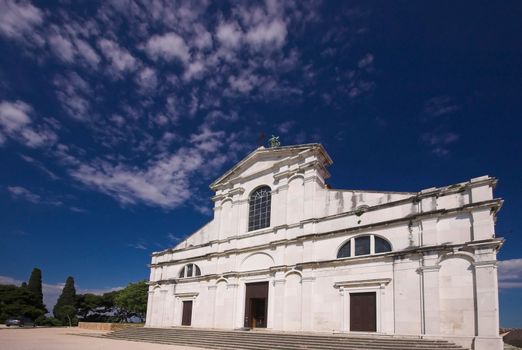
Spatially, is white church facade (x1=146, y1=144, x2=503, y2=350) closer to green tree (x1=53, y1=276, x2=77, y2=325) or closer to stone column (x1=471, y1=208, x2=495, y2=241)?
stone column (x1=471, y1=208, x2=495, y2=241)

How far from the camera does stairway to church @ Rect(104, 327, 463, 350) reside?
50.5ft

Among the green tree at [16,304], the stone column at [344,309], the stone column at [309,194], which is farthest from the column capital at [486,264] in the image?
the green tree at [16,304]

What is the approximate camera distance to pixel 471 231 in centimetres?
1655

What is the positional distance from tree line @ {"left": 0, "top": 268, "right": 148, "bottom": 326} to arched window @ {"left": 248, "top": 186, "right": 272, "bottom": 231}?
79.4 feet

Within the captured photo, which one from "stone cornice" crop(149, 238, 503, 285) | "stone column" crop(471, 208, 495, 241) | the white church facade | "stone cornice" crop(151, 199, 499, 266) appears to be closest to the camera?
"stone column" crop(471, 208, 495, 241)

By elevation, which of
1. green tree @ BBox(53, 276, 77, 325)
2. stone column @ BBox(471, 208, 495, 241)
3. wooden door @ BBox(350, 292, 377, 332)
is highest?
stone column @ BBox(471, 208, 495, 241)

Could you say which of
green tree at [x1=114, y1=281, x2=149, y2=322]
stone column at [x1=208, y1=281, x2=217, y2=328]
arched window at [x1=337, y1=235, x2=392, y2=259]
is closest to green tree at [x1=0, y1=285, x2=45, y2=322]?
green tree at [x1=114, y1=281, x2=149, y2=322]

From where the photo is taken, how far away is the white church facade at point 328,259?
16.2 meters

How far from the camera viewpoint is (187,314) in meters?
28.5

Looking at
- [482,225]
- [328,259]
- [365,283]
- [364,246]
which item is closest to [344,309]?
[365,283]

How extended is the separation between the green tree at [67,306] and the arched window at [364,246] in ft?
139

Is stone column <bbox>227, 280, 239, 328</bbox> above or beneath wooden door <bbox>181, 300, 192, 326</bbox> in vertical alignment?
above

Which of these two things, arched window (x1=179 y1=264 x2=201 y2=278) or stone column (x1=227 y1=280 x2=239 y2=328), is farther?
arched window (x1=179 y1=264 x2=201 y2=278)

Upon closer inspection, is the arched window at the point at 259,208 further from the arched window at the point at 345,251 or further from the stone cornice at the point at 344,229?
the arched window at the point at 345,251
